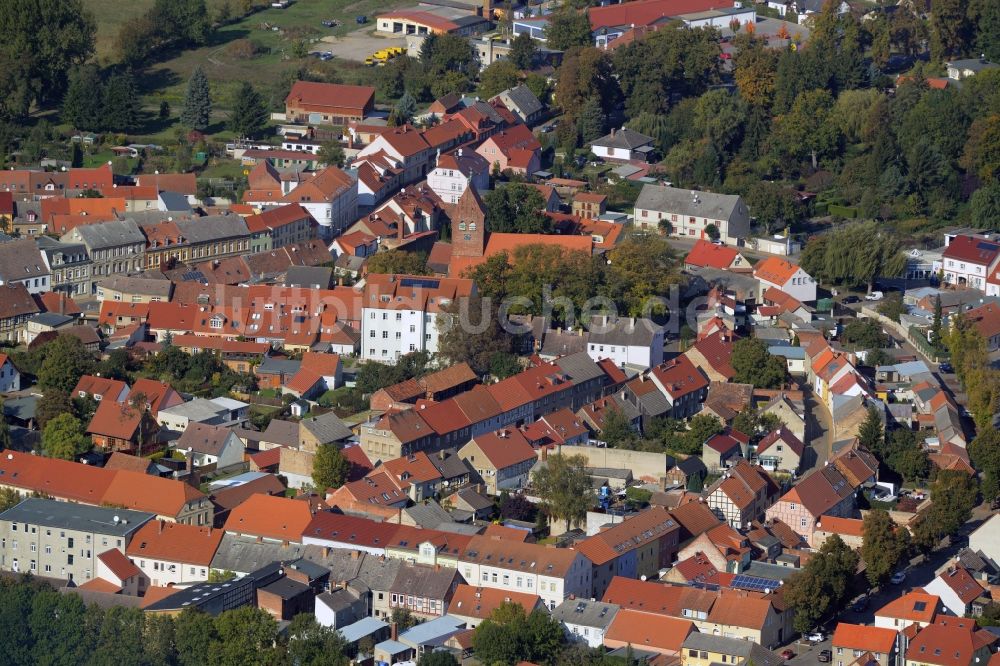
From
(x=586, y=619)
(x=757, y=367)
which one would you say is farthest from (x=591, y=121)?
(x=586, y=619)

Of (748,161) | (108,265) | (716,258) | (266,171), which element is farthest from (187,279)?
(748,161)

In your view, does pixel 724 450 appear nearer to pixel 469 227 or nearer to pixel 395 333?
pixel 395 333

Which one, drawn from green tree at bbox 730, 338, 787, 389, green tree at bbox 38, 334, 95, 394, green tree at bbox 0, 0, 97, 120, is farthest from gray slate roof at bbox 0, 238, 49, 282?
green tree at bbox 730, 338, 787, 389

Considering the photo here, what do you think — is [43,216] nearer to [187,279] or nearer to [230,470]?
[187,279]

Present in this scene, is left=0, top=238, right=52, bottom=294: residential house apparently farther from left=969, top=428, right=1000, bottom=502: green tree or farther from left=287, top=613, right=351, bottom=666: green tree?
left=969, top=428, right=1000, bottom=502: green tree

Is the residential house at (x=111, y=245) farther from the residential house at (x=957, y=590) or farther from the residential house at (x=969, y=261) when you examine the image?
the residential house at (x=957, y=590)
